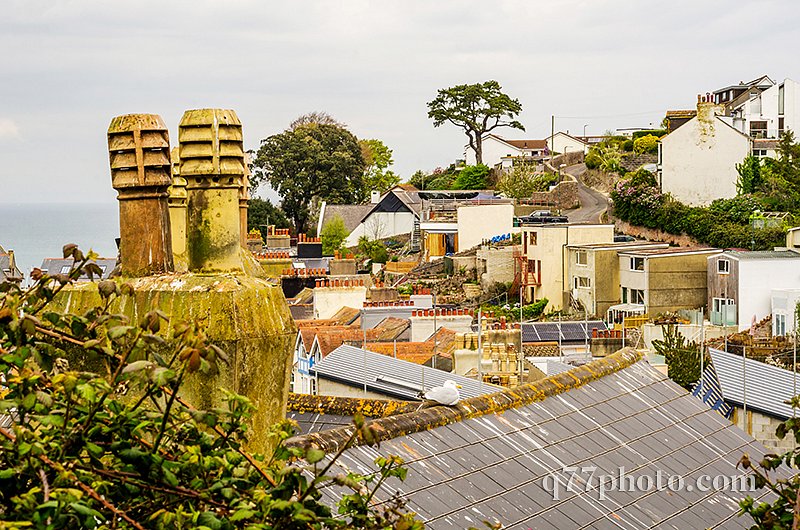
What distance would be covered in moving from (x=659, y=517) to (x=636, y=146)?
72.8m

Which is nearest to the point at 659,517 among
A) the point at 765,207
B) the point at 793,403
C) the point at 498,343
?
the point at 793,403

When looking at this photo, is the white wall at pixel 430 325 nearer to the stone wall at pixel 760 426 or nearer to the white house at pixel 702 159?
the stone wall at pixel 760 426

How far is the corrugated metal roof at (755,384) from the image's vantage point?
21.3 metres

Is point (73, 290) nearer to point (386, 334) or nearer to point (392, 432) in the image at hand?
point (392, 432)

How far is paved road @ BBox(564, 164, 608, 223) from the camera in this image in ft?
231

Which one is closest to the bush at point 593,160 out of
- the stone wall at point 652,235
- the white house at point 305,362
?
the stone wall at point 652,235

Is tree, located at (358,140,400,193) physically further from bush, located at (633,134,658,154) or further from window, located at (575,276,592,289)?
window, located at (575,276,592,289)

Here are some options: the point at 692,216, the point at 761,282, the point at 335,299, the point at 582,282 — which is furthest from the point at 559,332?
the point at 692,216

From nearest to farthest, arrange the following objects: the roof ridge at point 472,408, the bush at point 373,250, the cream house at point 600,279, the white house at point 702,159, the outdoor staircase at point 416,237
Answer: the roof ridge at point 472,408, the cream house at point 600,279, the white house at point 702,159, the bush at point 373,250, the outdoor staircase at point 416,237

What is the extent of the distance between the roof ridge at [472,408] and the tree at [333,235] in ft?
198

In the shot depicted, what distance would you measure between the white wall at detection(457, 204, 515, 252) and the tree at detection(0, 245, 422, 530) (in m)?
59.8

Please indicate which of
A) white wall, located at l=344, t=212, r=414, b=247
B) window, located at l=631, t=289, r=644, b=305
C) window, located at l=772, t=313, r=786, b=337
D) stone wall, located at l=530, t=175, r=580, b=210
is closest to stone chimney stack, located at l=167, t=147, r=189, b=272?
window, located at l=772, t=313, r=786, b=337

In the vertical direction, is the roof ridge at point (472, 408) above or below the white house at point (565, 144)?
below

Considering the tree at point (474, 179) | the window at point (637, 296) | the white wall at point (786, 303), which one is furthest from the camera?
the tree at point (474, 179)
